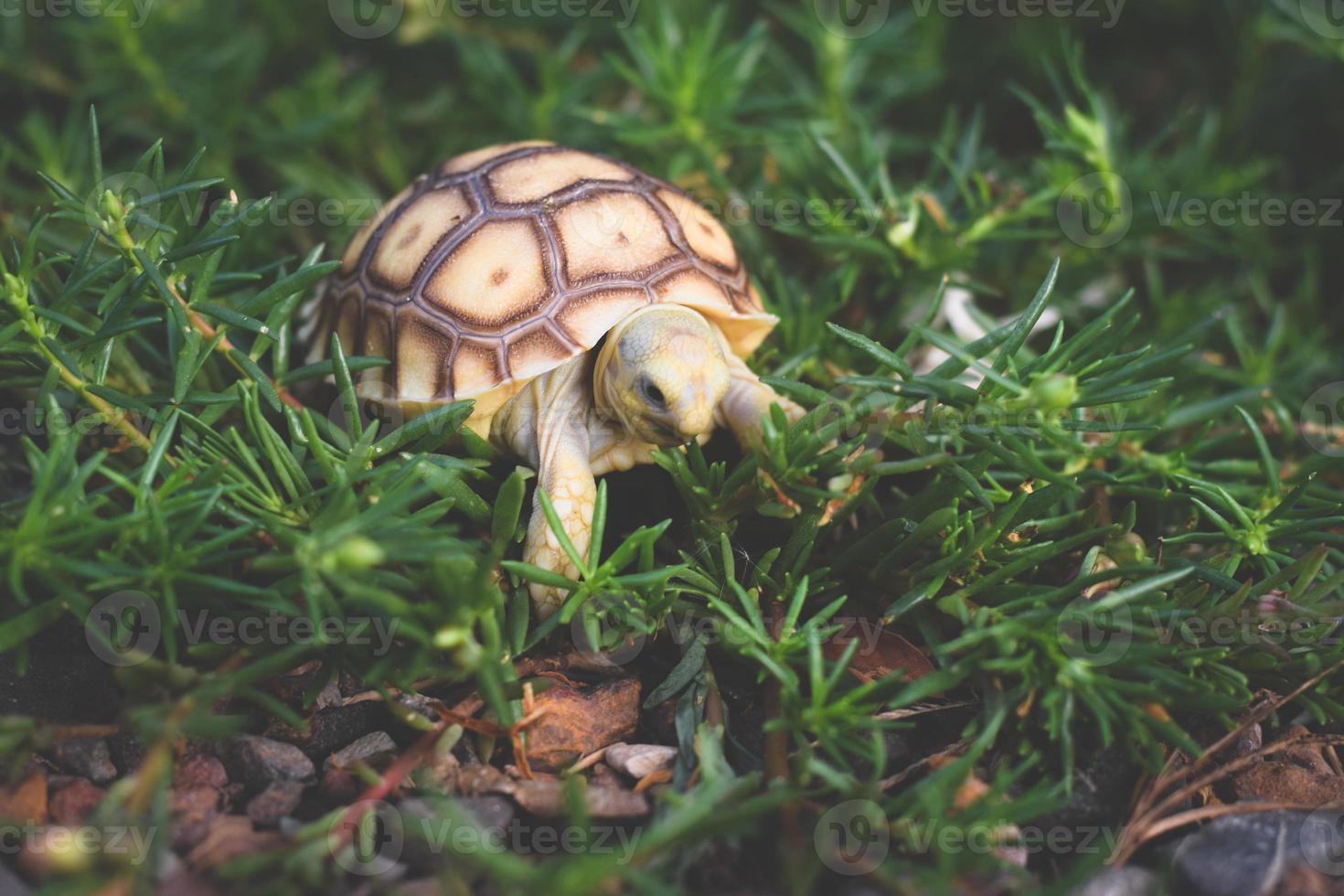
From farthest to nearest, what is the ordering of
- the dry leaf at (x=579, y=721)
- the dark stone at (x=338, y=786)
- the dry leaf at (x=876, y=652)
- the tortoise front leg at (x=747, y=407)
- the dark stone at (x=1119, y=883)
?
the tortoise front leg at (x=747, y=407), the dry leaf at (x=876, y=652), the dry leaf at (x=579, y=721), the dark stone at (x=338, y=786), the dark stone at (x=1119, y=883)

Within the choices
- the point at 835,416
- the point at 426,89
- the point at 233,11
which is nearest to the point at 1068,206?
the point at 835,416

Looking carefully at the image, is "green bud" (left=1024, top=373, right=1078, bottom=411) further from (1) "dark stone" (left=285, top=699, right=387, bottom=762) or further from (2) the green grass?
(1) "dark stone" (left=285, top=699, right=387, bottom=762)

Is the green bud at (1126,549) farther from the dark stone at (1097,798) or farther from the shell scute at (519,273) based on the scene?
the shell scute at (519,273)

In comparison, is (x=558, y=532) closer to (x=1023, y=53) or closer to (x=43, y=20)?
(x=1023, y=53)

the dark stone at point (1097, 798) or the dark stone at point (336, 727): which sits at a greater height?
the dark stone at point (336, 727)

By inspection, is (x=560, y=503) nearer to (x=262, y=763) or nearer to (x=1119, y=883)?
(x=262, y=763)

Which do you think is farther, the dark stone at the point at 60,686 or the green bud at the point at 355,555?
the dark stone at the point at 60,686

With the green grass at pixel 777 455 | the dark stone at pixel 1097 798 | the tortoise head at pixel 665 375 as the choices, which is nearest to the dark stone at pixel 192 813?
the green grass at pixel 777 455
